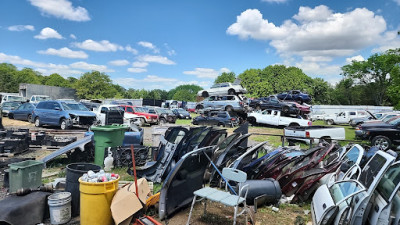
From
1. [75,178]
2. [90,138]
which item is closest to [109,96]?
[90,138]

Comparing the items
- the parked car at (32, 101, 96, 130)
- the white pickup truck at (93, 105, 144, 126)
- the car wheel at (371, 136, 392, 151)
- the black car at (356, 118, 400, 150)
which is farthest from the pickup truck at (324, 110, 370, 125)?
the parked car at (32, 101, 96, 130)

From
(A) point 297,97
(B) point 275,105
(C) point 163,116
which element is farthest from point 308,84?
(C) point 163,116

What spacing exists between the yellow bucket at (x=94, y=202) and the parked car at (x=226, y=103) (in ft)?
59.4

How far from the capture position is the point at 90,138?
24.9 ft

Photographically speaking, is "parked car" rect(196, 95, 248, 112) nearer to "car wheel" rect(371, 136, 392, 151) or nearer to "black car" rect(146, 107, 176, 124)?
"black car" rect(146, 107, 176, 124)

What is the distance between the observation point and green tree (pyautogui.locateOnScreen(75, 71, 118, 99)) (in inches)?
2167

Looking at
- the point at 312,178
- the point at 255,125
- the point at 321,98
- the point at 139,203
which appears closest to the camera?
the point at 139,203

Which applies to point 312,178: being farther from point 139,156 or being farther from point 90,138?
point 90,138

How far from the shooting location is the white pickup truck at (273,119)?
18.2 metres

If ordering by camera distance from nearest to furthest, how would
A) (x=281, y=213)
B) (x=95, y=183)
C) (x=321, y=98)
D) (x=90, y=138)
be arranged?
(x=95, y=183), (x=281, y=213), (x=90, y=138), (x=321, y=98)

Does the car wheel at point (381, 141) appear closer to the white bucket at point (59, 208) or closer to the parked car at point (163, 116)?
the white bucket at point (59, 208)

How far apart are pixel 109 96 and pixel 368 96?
5679cm

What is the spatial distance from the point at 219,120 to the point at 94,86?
4399 cm

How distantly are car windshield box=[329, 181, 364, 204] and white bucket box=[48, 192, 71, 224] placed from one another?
429cm
